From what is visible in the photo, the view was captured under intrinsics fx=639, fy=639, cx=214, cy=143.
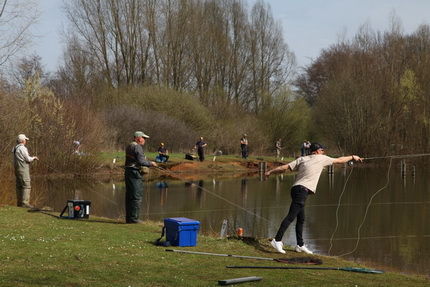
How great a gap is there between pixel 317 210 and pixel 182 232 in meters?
12.8

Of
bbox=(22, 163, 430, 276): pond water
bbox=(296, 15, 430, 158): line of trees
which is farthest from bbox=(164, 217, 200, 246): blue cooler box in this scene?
bbox=(296, 15, 430, 158): line of trees

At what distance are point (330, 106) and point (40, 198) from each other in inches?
1714

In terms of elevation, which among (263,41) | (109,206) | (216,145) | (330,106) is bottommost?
(109,206)

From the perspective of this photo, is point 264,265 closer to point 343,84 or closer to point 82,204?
point 82,204

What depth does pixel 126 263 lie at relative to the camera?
9.00m

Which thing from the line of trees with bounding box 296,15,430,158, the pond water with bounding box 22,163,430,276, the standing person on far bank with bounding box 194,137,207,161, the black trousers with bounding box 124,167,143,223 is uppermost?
the line of trees with bounding box 296,15,430,158

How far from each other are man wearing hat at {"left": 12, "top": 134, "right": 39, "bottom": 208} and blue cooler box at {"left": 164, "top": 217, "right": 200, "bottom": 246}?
6.48 m

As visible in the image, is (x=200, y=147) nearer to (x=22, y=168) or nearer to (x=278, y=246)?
(x=22, y=168)

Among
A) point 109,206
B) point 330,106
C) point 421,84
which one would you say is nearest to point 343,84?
point 330,106

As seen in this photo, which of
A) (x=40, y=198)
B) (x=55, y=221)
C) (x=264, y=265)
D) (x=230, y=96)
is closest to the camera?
(x=264, y=265)

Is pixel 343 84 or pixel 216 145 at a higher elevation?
pixel 343 84

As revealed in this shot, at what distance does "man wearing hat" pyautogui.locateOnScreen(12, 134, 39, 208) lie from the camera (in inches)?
629

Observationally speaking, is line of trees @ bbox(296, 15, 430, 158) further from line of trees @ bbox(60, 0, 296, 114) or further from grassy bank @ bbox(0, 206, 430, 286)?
→ grassy bank @ bbox(0, 206, 430, 286)

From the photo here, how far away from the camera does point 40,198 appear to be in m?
20.3
